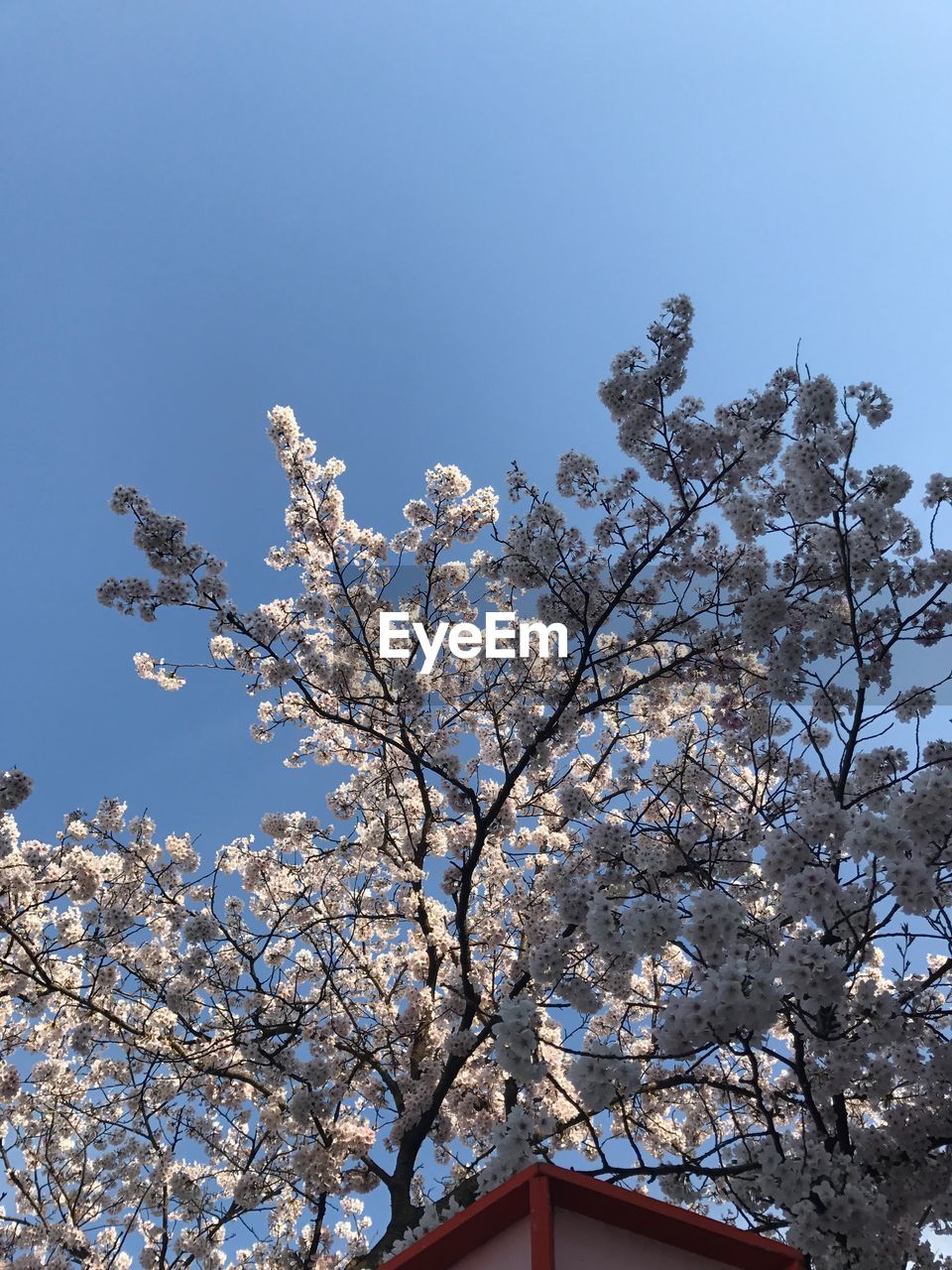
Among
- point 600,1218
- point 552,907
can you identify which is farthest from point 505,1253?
point 552,907

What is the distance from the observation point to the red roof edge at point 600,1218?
2699 millimetres

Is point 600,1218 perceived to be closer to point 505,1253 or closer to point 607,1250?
point 607,1250

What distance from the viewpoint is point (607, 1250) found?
2.73 metres

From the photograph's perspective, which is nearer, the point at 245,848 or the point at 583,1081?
the point at 583,1081

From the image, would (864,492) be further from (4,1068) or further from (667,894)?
(4,1068)

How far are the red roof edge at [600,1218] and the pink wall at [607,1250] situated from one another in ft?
0.06

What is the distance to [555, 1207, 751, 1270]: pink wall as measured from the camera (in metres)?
2.68

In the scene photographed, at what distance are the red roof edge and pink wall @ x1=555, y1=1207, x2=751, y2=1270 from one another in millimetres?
19

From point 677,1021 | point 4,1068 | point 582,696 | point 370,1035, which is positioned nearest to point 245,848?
point 370,1035

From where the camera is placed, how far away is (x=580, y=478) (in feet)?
29.9

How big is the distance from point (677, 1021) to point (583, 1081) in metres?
1.11

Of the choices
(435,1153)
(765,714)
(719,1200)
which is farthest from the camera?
(435,1153)

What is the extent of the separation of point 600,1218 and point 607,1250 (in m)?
0.09

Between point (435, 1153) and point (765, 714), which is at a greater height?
point (765, 714)
